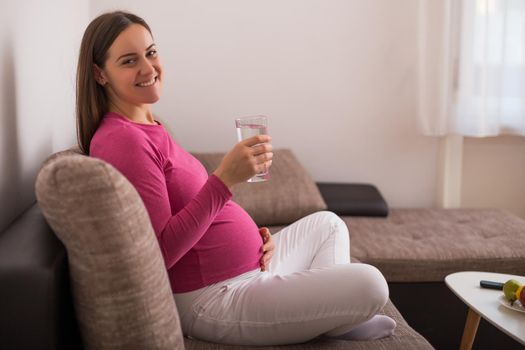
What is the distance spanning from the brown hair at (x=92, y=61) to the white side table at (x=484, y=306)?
110 centimetres

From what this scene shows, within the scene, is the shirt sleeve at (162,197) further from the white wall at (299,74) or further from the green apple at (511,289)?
the white wall at (299,74)

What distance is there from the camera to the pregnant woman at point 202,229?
1438 millimetres

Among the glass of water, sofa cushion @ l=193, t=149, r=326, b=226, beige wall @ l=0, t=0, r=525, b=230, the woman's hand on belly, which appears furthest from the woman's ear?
beige wall @ l=0, t=0, r=525, b=230

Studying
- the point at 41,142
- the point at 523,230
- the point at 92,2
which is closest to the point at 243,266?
the point at 41,142

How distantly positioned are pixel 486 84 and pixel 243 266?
1.96 m

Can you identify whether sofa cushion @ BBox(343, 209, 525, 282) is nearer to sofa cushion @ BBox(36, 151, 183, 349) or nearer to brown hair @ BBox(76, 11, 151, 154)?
brown hair @ BBox(76, 11, 151, 154)

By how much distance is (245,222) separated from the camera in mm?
1680

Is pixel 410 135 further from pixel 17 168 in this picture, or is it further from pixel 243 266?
pixel 17 168

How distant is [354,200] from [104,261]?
192cm

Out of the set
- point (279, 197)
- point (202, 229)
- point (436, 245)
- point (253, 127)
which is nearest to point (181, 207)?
point (202, 229)

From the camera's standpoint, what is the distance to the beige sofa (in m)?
1.13

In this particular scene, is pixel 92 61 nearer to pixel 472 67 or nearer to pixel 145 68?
pixel 145 68

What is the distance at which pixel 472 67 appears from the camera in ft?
A: 10.2

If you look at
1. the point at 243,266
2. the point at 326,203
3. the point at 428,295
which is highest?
the point at 243,266
